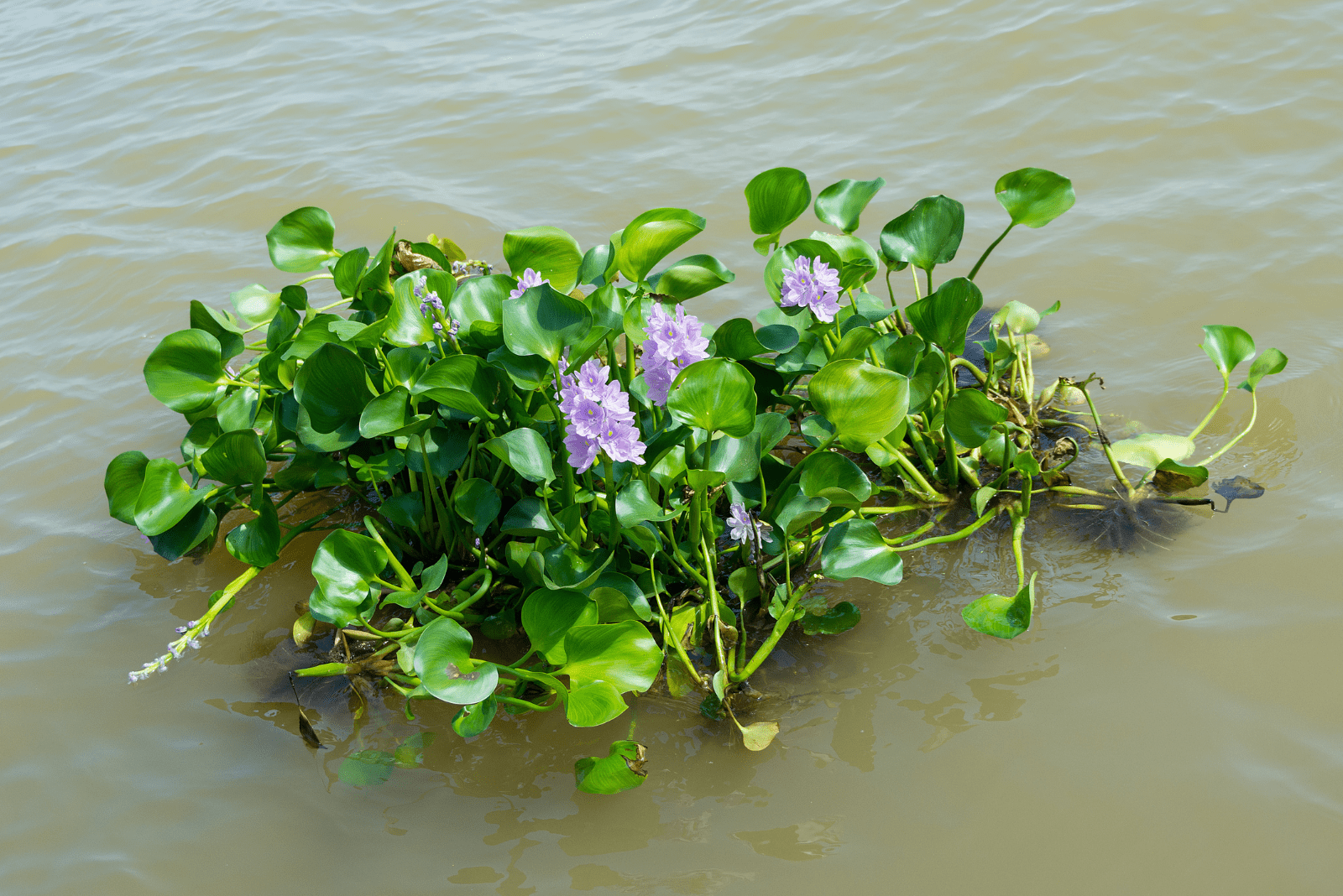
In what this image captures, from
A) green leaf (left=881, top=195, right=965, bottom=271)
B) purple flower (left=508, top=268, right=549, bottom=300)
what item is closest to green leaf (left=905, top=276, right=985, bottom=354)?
green leaf (left=881, top=195, right=965, bottom=271)

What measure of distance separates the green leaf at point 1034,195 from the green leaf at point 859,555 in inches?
29.9

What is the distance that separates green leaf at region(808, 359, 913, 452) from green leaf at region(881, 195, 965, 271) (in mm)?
418

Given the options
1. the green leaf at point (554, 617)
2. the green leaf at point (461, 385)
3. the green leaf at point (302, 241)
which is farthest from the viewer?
the green leaf at point (302, 241)

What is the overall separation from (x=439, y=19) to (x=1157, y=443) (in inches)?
206

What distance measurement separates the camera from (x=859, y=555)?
180cm

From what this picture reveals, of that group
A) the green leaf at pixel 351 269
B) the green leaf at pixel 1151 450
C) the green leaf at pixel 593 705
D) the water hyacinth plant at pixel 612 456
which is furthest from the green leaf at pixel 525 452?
the green leaf at pixel 1151 450

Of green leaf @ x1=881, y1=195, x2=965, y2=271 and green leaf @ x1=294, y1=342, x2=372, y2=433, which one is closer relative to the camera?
green leaf @ x1=294, y1=342, x2=372, y2=433

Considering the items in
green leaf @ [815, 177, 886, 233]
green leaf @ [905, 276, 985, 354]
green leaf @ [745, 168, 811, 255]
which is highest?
green leaf @ [745, 168, 811, 255]

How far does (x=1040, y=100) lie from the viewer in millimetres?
3953

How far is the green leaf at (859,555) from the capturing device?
1.77 meters

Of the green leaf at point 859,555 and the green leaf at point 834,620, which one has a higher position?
the green leaf at point 859,555

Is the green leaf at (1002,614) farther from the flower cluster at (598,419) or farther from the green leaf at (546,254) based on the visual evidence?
the green leaf at (546,254)

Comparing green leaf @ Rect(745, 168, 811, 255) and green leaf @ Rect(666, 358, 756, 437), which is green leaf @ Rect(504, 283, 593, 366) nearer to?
green leaf @ Rect(666, 358, 756, 437)

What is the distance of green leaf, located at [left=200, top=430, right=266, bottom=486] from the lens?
1.90 meters
